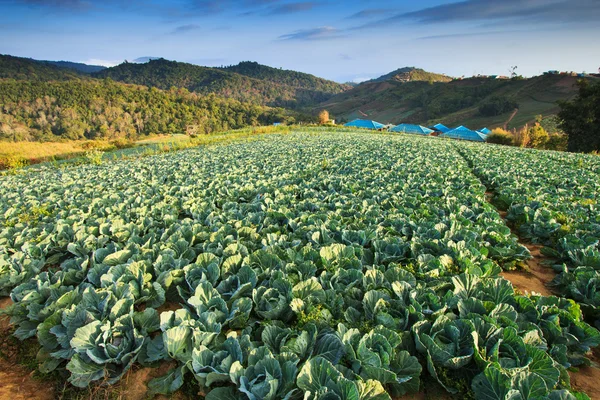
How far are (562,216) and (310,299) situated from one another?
22.3 feet

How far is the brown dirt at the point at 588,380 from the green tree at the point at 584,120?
39323 millimetres

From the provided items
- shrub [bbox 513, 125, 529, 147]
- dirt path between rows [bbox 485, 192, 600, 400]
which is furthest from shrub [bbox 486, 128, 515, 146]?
dirt path between rows [bbox 485, 192, 600, 400]

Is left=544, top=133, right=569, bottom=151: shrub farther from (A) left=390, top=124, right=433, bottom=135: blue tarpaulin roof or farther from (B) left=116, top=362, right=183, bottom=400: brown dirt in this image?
(B) left=116, top=362, right=183, bottom=400: brown dirt

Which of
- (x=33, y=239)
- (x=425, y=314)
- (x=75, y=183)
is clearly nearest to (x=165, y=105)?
(x=75, y=183)

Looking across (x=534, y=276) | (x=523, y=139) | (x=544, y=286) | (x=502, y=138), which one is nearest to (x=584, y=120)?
(x=523, y=139)

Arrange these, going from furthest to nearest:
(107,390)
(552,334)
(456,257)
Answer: (456,257), (552,334), (107,390)

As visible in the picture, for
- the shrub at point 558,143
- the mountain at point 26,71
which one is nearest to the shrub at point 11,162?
the shrub at point 558,143

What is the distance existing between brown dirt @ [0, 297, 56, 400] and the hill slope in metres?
76.4

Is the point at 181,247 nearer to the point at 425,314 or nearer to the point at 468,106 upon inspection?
the point at 425,314

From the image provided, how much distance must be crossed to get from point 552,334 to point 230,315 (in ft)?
11.2

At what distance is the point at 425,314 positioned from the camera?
320 centimetres

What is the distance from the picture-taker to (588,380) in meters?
2.88

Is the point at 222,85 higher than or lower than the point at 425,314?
higher

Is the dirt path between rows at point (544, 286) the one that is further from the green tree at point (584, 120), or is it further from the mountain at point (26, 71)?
the mountain at point (26, 71)
